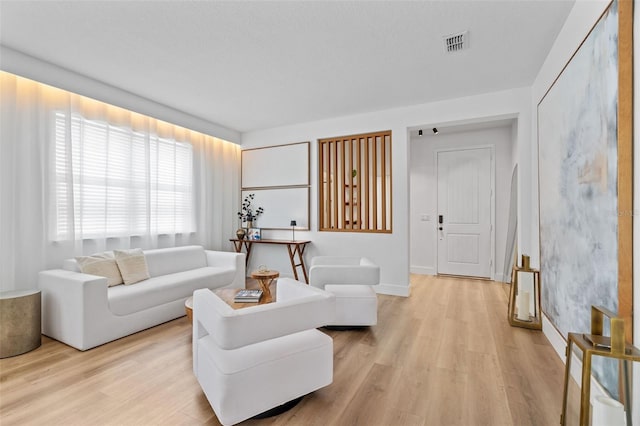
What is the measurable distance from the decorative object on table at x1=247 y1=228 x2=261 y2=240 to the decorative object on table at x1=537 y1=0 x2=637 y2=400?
4.09 meters

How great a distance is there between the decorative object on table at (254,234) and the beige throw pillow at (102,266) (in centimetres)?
232

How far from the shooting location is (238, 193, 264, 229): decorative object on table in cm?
539

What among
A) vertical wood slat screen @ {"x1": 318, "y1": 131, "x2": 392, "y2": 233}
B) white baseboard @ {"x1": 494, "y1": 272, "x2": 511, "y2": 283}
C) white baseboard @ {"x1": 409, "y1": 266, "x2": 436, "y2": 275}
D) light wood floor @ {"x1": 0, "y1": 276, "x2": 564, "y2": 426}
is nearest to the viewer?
light wood floor @ {"x1": 0, "y1": 276, "x2": 564, "y2": 426}

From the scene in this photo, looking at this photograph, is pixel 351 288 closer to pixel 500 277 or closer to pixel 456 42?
pixel 456 42

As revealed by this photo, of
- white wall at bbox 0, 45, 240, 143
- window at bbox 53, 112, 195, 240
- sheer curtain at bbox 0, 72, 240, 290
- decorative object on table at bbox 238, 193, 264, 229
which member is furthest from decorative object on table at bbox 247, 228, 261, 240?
white wall at bbox 0, 45, 240, 143

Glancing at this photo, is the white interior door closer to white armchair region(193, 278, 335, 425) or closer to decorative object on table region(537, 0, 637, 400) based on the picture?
decorative object on table region(537, 0, 637, 400)

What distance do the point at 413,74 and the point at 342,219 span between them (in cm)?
228

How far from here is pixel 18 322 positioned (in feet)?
7.89

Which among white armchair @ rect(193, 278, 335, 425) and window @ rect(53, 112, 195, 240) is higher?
window @ rect(53, 112, 195, 240)

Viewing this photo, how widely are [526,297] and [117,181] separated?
4829 mm

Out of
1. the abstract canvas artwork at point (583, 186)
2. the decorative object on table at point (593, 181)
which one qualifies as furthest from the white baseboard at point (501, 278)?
the decorative object on table at point (593, 181)

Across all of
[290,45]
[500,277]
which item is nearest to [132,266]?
[290,45]

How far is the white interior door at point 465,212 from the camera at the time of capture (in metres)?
5.12

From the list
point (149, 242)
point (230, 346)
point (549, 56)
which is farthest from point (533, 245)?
point (149, 242)
